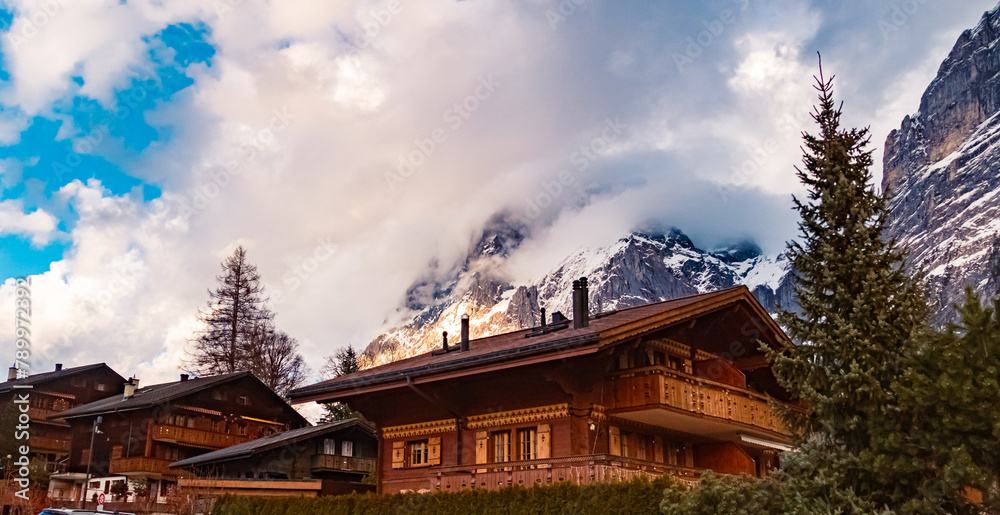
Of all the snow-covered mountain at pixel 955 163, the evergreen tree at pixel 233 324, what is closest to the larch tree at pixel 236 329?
the evergreen tree at pixel 233 324

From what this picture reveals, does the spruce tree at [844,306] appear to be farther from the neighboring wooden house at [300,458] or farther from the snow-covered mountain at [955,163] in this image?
the snow-covered mountain at [955,163]

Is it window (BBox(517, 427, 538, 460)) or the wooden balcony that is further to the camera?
the wooden balcony

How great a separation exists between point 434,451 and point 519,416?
338cm

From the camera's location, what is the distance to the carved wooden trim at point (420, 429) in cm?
2295

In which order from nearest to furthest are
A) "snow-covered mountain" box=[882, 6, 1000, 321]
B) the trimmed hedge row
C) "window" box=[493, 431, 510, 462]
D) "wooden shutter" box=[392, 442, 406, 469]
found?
the trimmed hedge row → "window" box=[493, 431, 510, 462] → "wooden shutter" box=[392, 442, 406, 469] → "snow-covered mountain" box=[882, 6, 1000, 321]

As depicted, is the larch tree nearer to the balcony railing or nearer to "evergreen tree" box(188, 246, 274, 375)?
"evergreen tree" box(188, 246, 274, 375)

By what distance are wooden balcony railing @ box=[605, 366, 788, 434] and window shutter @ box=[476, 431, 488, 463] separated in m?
3.64

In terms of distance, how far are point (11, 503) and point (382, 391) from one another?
72.0 ft

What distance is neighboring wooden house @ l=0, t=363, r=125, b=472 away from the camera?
5466 centimetres

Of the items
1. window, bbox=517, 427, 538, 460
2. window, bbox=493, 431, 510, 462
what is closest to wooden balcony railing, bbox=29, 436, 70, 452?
window, bbox=493, 431, 510, 462

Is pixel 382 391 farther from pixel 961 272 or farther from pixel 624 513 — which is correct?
pixel 961 272

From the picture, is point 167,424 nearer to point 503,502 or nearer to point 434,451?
point 434,451

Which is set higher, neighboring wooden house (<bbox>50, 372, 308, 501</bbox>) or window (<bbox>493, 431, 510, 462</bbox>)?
neighboring wooden house (<bbox>50, 372, 308, 501</bbox>)

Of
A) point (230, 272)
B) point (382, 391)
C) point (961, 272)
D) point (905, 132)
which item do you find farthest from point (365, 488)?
point (905, 132)
